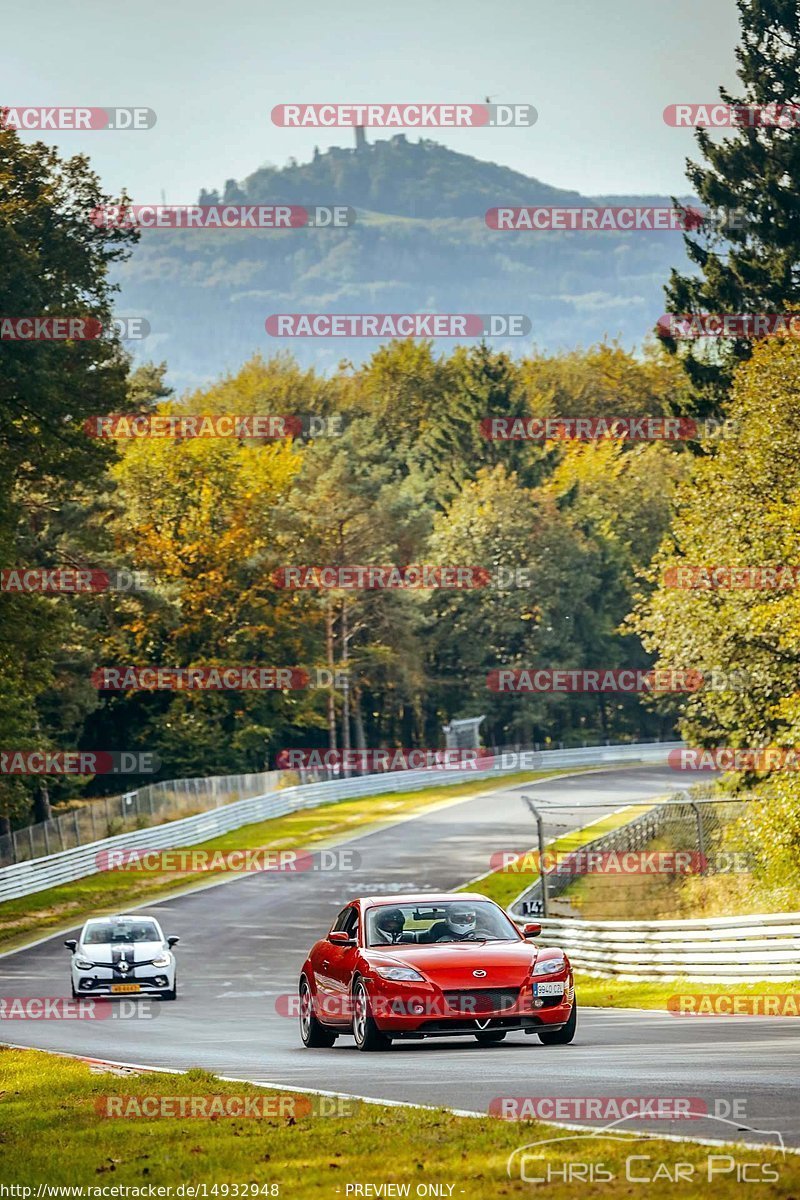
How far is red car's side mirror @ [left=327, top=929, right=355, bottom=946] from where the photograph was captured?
15618 mm

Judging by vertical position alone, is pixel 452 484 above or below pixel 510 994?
above

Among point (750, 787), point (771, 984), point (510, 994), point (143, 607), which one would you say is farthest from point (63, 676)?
point (510, 994)

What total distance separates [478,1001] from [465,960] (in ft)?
1.31

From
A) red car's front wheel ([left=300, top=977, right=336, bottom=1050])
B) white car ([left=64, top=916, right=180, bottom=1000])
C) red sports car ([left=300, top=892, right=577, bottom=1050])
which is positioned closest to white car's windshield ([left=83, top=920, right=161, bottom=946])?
white car ([left=64, top=916, right=180, bottom=1000])

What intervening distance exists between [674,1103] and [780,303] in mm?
40396

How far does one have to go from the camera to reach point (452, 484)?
97.6m

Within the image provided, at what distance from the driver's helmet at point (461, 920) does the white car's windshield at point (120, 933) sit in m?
11.8

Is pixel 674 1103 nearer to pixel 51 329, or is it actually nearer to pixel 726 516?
pixel 726 516

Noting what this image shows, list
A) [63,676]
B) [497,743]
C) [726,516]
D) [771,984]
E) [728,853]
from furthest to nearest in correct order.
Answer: [497,743] < [63,676] < [726,516] < [728,853] < [771,984]

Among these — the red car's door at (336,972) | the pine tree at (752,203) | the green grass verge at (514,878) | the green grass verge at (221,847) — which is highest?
the pine tree at (752,203)

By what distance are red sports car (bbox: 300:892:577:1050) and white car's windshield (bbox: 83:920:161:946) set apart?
1122cm

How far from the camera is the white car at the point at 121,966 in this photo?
1036 inches

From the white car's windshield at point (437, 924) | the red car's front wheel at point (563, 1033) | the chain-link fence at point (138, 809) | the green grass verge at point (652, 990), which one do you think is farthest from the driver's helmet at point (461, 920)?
the chain-link fence at point (138, 809)

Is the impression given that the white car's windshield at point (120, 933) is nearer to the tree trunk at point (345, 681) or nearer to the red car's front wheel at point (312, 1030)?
the red car's front wheel at point (312, 1030)
